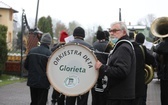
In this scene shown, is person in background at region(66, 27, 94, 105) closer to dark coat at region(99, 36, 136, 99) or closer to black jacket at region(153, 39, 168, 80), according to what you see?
black jacket at region(153, 39, 168, 80)

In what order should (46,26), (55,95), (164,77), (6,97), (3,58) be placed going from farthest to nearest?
(46,26)
(3,58)
(6,97)
(55,95)
(164,77)

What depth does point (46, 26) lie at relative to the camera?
193 feet

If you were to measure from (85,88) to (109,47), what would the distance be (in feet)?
8.94

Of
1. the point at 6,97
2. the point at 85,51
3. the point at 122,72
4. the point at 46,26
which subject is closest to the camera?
the point at 122,72

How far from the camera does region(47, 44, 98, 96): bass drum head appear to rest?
19.6 ft

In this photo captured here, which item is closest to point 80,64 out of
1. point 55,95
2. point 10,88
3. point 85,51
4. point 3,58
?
point 85,51

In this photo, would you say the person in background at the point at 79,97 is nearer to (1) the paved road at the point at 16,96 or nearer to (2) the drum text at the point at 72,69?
(2) the drum text at the point at 72,69

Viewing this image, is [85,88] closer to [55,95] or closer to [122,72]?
[122,72]

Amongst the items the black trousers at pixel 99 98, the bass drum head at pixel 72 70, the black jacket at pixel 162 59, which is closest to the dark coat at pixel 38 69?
the black trousers at pixel 99 98

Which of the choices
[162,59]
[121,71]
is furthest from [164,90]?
[121,71]

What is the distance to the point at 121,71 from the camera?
5445 millimetres

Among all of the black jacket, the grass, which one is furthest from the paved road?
the black jacket

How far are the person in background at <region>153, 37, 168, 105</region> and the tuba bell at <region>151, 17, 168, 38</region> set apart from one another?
69cm

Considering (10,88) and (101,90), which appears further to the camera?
(10,88)
